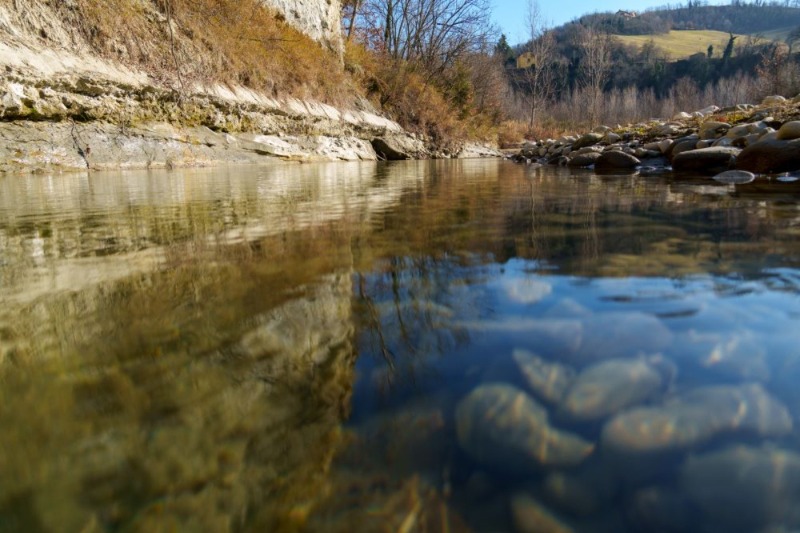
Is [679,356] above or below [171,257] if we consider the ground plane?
below

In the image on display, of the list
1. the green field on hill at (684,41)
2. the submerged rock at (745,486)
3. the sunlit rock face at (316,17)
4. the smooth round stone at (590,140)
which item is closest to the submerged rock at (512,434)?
the submerged rock at (745,486)

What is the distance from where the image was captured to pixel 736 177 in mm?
4422

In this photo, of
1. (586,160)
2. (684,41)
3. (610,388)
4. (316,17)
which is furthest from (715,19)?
(610,388)

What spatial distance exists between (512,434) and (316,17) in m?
15.9

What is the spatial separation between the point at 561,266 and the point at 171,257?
1455 millimetres

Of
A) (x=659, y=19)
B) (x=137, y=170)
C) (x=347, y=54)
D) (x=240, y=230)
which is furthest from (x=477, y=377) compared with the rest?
(x=659, y=19)

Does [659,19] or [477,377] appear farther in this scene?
[659,19]

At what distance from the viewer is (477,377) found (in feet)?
2.71

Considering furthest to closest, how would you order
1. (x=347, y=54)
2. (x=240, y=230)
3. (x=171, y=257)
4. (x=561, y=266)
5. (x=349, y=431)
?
1. (x=347, y=54)
2. (x=240, y=230)
3. (x=171, y=257)
4. (x=561, y=266)
5. (x=349, y=431)

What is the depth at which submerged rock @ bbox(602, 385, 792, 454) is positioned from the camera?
0.65 metres

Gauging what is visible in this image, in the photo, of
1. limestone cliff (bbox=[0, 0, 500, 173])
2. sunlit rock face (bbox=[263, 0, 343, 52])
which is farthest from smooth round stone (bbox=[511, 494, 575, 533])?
sunlit rock face (bbox=[263, 0, 343, 52])

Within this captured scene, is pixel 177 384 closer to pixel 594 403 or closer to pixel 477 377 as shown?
pixel 477 377

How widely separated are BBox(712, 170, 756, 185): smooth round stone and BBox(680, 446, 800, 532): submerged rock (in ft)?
15.2

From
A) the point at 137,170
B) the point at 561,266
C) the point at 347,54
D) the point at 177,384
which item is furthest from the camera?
the point at 347,54
